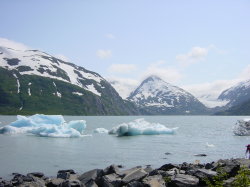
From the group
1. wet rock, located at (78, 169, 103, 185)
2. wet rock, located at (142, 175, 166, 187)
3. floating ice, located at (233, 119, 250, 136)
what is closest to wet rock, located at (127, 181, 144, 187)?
wet rock, located at (142, 175, 166, 187)

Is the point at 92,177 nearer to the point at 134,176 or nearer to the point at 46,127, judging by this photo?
the point at 134,176

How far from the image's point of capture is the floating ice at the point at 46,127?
198 ft

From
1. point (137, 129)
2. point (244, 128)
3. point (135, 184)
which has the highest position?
point (244, 128)

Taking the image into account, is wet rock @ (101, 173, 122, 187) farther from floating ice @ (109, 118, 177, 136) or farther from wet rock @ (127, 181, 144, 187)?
floating ice @ (109, 118, 177, 136)

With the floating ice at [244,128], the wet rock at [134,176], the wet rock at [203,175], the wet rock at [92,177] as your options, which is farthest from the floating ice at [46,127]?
the wet rock at [203,175]

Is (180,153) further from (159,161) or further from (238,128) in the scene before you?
(238,128)

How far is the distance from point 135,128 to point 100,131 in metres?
9.96

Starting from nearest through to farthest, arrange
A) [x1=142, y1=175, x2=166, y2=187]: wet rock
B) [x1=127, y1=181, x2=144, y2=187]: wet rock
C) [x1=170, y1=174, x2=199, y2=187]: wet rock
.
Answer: [x1=142, y1=175, x2=166, y2=187]: wet rock, [x1=127, y1=181, x2=144, y2=187]: wet rock, [x1=170, y1=174, x2=199, y2=187]: wet rock

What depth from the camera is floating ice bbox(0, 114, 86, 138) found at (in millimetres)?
60406

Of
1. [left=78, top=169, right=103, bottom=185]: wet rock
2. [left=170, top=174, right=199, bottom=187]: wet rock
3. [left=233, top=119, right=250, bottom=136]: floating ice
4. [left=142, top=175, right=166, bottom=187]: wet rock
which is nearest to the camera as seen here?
[left=142, top=175, right=166, bottom=187]: wet rock

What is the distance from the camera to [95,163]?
30.8 m

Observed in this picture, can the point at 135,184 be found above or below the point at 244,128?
below

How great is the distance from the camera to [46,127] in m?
63.0

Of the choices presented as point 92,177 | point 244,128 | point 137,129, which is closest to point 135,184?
point 92,177
